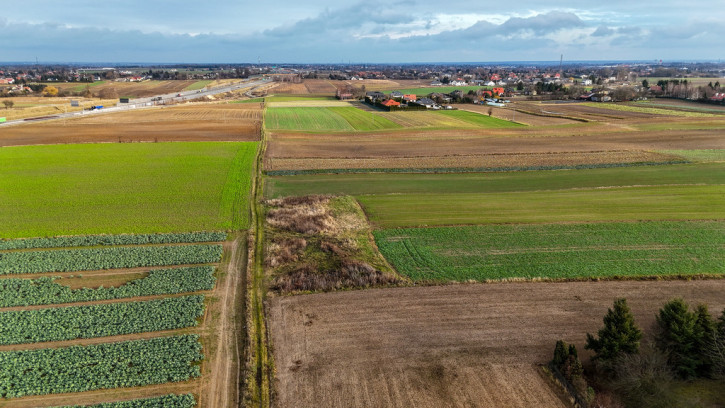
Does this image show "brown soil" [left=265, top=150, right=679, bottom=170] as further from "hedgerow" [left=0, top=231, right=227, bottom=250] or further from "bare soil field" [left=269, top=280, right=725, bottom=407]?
"bare soil field" [left=269, top=280, right=725, bottom=407]

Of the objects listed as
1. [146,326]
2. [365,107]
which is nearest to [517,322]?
[146,326]

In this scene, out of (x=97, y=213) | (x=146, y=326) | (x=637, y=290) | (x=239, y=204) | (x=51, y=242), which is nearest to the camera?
(x=146, y=326)

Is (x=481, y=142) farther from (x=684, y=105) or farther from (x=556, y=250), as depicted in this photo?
(x=684, y=105)

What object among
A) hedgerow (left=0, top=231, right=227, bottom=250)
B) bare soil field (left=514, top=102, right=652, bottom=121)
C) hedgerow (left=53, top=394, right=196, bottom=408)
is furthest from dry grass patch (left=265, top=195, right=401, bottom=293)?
bare soil field (left=514, top=102, right=652, bottom=121)

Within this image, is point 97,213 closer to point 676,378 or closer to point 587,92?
point 676,378

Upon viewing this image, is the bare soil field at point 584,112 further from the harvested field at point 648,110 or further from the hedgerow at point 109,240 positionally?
the hedgerow at point 109,240

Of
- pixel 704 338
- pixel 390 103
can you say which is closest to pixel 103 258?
pixel 704 338
